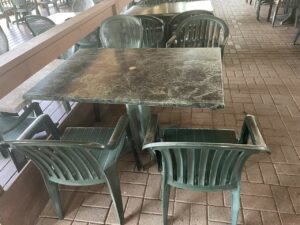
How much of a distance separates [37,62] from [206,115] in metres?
1.62

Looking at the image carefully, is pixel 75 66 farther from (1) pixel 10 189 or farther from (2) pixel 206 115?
(2) pixel 206 115

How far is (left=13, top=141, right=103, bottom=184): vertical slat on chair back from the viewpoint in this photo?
1.08 meters

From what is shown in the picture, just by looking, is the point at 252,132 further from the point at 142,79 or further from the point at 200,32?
the point at 200,32

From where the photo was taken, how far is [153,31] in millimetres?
2977

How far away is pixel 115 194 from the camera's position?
1417 mm

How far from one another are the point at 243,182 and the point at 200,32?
1616 millimetres

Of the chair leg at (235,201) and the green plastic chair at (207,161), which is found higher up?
the green plastic chair at (207,161)

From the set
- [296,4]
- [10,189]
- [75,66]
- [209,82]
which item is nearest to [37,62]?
[75,66]

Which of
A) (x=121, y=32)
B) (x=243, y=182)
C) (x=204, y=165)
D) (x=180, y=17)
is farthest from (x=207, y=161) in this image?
(x=180, y=17)

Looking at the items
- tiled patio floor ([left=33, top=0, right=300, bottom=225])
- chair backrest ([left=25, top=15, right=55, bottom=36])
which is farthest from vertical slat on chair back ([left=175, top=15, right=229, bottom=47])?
chair backrest ([left=25, top=15, right=55, bottom=36])

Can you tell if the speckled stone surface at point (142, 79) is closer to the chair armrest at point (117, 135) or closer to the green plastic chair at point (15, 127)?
the chair armrest at point (117, 135)

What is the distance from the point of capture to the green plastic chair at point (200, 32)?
8.25 ft

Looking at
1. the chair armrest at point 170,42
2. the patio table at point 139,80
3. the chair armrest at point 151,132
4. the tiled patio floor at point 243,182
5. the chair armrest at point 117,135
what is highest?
the patio table at point 139,80

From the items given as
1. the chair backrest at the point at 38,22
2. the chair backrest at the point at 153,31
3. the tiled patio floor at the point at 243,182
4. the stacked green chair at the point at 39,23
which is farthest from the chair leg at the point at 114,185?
the chair backrest at the point at 38,22
